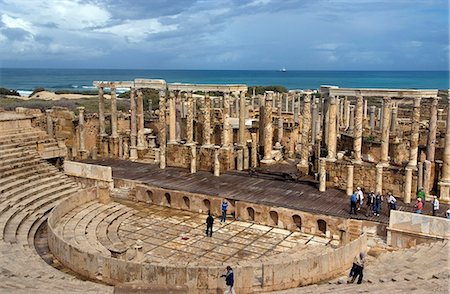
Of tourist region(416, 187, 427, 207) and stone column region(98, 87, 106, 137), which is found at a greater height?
stone column region(98, 87, 106, 137)

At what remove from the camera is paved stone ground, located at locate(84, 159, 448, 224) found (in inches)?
740

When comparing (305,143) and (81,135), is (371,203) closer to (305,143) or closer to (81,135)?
(305,143)

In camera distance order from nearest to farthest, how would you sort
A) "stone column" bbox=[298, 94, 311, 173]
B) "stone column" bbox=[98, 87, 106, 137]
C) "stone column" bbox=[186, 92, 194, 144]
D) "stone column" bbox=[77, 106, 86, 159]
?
1. "stone column" bbox=[298, 94, 311, 173]
2. "stone column" bbox=[186, 92, 194, 144]
3. "stone column" bbox=[77, 106, 86, 159]
4. "stone column" bbox=[98, 87, 106, 137]

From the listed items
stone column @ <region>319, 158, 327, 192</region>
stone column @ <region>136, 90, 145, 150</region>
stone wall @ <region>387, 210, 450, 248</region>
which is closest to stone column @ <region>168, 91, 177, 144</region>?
stone column @ <region>136, 90, 145, 150</region>

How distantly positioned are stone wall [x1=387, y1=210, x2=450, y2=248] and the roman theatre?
3cm

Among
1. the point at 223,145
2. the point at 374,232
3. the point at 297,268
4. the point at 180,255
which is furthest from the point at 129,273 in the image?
the point at 223,145

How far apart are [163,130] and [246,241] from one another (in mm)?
10683

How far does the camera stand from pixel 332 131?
22.6m

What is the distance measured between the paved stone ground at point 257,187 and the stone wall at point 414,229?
0.79m

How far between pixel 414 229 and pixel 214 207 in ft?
25.7

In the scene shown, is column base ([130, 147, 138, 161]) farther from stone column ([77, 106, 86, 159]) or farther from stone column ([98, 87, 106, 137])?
stone column ([77, 106, 86, 159])

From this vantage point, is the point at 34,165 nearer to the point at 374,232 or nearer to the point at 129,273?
the point at 129,273

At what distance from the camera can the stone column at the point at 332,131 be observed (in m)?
22.2

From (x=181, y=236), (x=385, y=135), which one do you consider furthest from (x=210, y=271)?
(x=385, y=135)
